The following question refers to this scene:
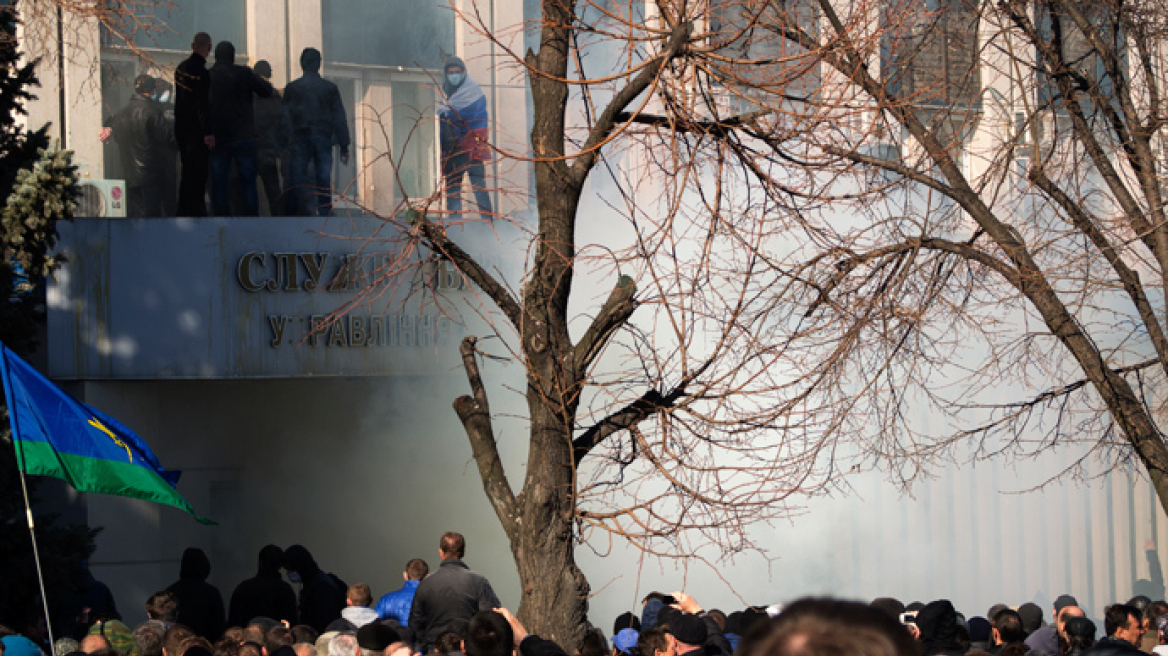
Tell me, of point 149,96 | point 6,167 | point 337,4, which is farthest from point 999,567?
point 6,167

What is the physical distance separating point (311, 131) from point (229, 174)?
87cm

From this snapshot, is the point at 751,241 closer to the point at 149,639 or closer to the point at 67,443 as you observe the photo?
the point at 149,639

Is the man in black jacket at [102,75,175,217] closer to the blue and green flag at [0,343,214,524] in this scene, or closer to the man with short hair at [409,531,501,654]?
the blue and green flag at [0,343,214,524]

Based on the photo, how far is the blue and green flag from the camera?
6.20 m

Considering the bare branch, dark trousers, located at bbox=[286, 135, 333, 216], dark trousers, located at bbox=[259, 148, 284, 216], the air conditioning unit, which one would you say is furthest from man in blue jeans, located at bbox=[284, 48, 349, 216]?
the bare branch

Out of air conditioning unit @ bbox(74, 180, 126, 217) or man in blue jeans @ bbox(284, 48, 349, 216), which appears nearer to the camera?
air conditioning unit @ bbox(74, 180, 126, 217)

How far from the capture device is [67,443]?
6.34m

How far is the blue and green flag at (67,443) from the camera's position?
6199mm

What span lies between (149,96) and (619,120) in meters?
7.09

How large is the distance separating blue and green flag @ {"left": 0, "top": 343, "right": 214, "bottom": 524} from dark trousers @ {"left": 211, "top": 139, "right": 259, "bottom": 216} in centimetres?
525

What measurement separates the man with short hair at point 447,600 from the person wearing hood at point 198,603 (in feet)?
6.87

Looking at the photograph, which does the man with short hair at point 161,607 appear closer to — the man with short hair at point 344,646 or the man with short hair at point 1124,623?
the man with short hair at point 344,646

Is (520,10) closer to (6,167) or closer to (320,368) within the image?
(320,368)

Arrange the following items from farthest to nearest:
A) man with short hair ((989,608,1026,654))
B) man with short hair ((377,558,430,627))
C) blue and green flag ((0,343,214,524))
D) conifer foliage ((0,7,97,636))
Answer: conifer foliage ((0,7,97,636))
man with short hair ((377,558,430,627))
man with short hair ((989,608,1026,654))
blue and green flag ((0,343,214,524))
